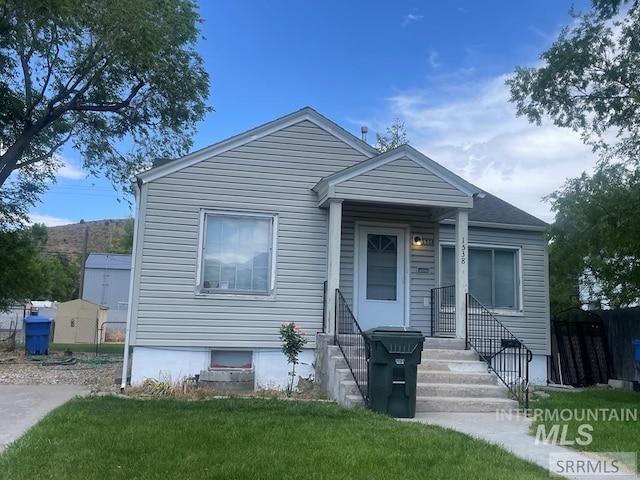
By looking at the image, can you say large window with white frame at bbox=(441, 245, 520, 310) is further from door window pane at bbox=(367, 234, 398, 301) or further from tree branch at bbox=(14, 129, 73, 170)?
tree branch at bbox=(14, 129, 73, 170)

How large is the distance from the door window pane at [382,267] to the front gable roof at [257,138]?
1.68 m

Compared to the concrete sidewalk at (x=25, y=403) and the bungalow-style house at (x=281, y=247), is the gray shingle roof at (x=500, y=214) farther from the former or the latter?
the concrete sidewalk at (x=25, y=403)

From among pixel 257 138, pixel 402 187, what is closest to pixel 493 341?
pixel 402 187

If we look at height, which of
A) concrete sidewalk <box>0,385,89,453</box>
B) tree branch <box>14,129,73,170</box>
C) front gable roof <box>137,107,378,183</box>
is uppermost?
tree branch <box>14,129,73,170</box>

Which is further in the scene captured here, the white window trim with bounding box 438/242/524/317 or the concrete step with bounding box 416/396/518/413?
the white window trim with bounding box 438/242/524/317

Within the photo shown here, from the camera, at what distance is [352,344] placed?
862 cm

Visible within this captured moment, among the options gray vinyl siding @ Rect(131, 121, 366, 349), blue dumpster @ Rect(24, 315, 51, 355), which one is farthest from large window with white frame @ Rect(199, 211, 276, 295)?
blue dumpster @ Rect(24, 315, 51, 355)

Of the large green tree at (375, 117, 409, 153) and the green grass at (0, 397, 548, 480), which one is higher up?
the large green tree at (375, 117, 409, 153)

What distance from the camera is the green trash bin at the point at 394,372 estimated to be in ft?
22.3

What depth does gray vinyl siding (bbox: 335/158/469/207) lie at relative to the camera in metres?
9.12

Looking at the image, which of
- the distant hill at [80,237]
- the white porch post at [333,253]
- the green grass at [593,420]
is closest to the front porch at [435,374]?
the white porch post at [333,253]

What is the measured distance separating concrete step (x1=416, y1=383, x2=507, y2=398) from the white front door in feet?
8.59

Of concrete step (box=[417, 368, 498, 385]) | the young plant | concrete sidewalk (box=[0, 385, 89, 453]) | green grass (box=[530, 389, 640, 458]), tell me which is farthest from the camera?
the young plant

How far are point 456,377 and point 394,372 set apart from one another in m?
1.55
